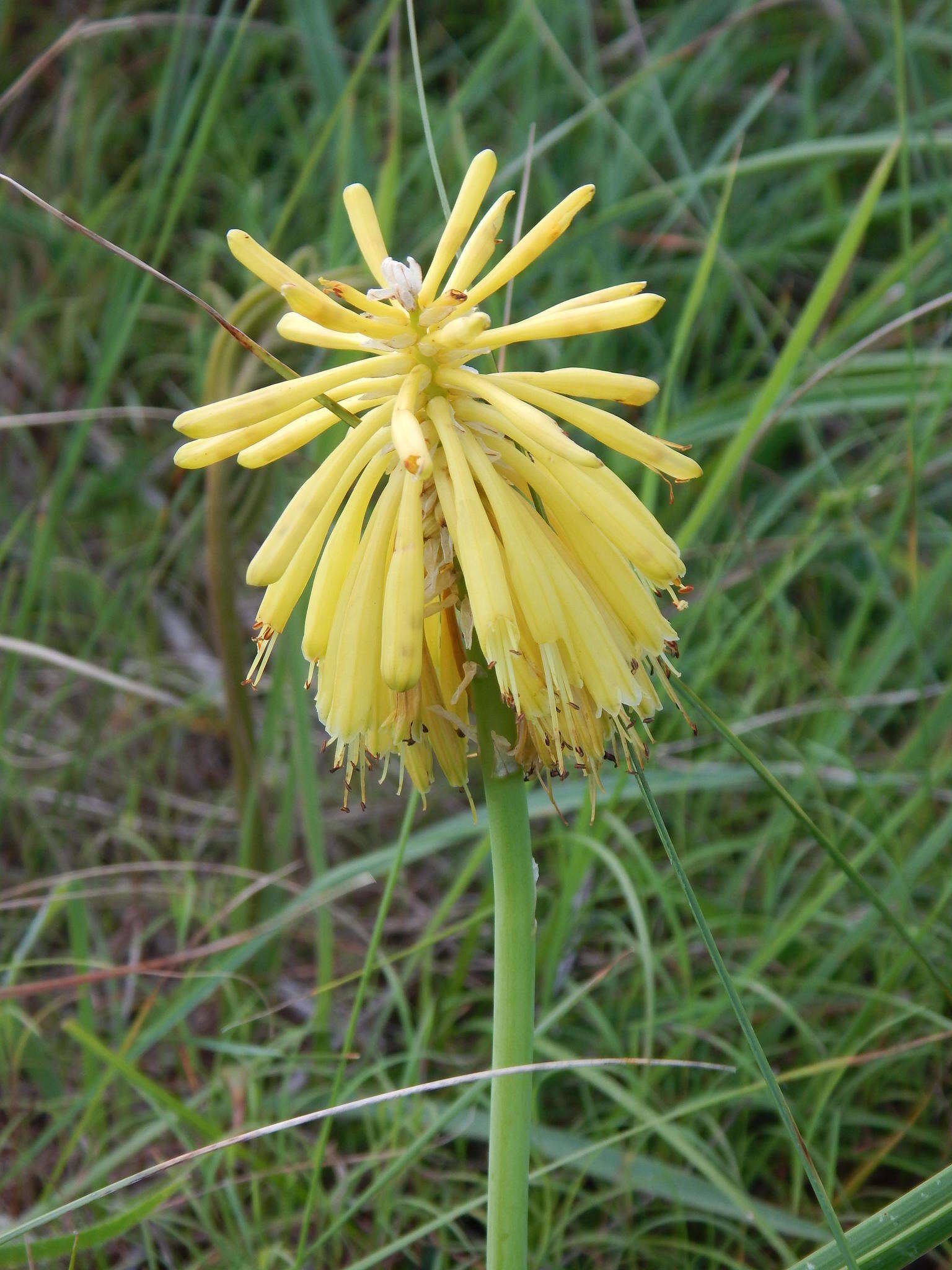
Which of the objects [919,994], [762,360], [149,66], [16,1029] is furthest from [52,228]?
[919,994]

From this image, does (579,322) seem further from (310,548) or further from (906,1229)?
(906,1229)

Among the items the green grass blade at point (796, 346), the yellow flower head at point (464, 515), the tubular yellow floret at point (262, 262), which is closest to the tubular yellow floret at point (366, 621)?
the yellow flower head at point (464, 515)

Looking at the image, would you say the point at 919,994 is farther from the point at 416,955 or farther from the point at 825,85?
the point at 825,85

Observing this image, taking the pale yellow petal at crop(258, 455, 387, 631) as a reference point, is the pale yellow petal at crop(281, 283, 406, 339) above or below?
above

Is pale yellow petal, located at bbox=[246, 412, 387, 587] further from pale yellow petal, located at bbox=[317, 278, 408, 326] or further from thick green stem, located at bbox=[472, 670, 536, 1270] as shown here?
thick green stem, located at bbox=[472, 670, 536, 1270]

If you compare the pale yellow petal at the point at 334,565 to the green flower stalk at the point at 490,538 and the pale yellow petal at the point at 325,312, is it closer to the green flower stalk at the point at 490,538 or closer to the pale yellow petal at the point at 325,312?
the green flower stalk at the point at 490,538

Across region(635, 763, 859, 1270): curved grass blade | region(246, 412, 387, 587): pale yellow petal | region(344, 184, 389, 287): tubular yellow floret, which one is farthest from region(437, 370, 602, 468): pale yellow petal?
region(635, 763, 859, 1270): curved grass blade
